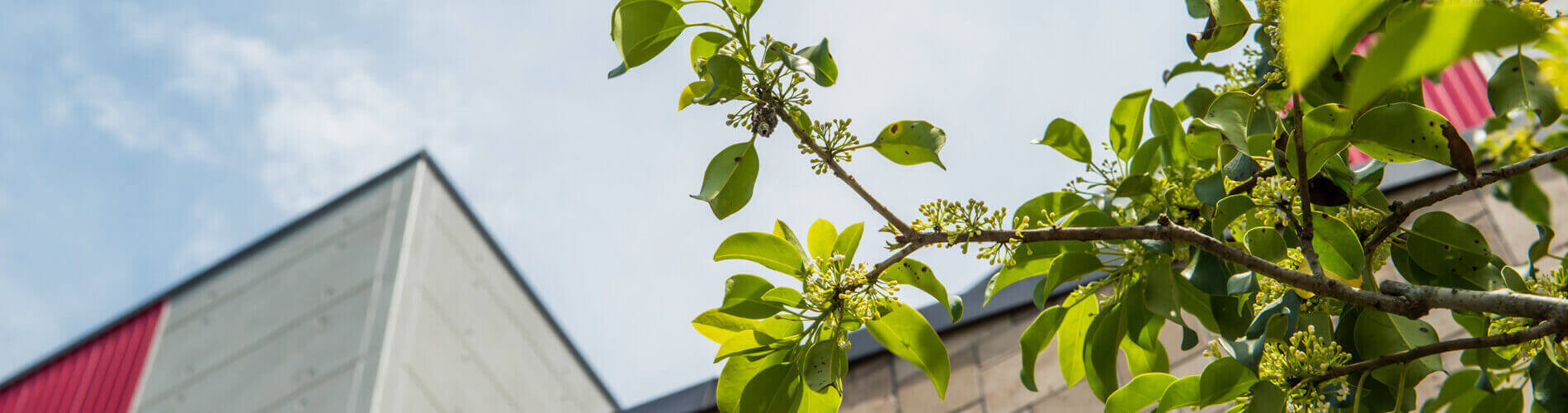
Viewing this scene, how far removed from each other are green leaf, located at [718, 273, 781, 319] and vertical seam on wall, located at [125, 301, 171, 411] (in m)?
8.52

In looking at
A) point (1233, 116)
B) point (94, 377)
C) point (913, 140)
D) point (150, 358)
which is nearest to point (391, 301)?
point (150, 358)

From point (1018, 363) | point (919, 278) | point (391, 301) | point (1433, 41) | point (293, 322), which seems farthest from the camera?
point (293, 322)

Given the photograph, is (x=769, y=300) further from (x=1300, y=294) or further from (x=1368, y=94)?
(x=1368, y=94)

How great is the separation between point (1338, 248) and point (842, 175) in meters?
0.46

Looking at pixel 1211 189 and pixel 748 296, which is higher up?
pixel 748 296

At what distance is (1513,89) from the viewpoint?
833 mm

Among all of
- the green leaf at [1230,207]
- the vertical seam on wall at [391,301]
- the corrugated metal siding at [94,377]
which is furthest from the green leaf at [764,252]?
the corrugated metal siding at [94,377]

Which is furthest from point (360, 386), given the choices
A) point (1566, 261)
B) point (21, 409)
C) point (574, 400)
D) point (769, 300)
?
point (1566, 261)

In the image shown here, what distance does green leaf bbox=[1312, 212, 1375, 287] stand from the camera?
81 centimetres

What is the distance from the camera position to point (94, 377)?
8.07 metres

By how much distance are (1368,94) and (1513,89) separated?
742 millimetres

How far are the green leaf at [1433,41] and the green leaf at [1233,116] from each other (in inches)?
24.3

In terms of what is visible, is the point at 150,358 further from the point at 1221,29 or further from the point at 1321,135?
the point at 1321,135

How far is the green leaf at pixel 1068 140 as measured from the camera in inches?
43.1
